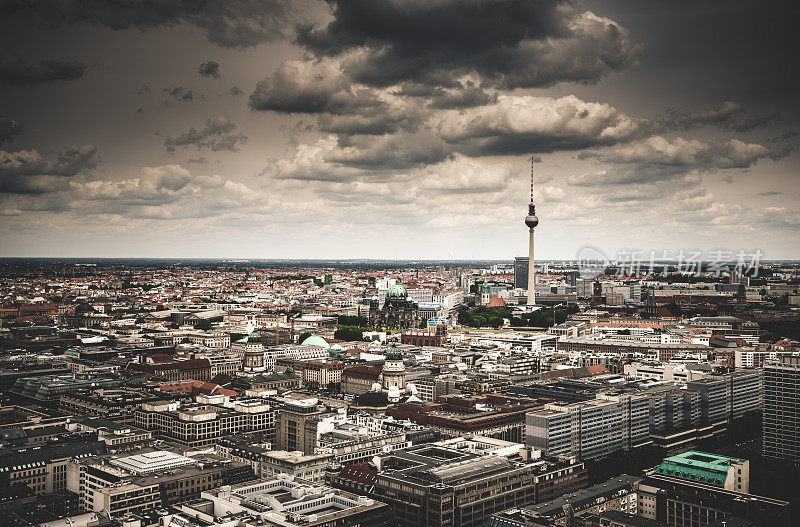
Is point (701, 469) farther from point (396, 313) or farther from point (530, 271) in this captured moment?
point (530, 271)

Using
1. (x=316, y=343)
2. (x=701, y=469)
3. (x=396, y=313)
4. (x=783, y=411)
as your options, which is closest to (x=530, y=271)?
(x=396, y=313)

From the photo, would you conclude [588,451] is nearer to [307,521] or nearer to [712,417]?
[712,417]


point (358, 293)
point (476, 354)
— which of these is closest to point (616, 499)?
point (476, 354)

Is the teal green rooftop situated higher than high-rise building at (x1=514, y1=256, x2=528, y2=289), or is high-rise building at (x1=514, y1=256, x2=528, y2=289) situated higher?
high-rise building at (x1=514, y1=256, x2=528, y2=289)

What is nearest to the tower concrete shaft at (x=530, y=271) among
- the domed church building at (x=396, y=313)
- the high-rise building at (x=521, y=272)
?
the domed church building at (x=396, y=313)

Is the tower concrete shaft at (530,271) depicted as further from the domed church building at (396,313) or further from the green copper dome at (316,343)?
the green copper dome at (316,343)

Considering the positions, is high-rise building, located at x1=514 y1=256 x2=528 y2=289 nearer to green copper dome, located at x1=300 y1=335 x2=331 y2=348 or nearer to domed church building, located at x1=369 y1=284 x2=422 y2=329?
domed church building, located at x1=369 y1=284 x2=422 y2=329

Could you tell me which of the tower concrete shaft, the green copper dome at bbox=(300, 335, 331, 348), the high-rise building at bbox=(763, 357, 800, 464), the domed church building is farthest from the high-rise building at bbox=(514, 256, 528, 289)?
the high-rise building at bbox=(763, 357, 800, 464)
